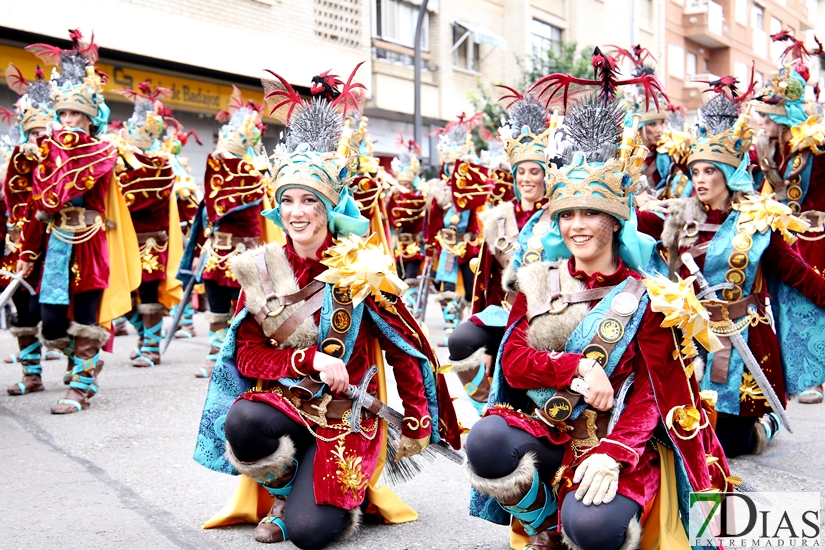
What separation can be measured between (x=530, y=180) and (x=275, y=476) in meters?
2.52

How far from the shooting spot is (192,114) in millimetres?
16625

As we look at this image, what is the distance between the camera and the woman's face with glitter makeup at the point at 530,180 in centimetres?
531

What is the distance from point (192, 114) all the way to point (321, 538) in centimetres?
1420

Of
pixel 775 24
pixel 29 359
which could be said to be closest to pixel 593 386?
pixel 29 359

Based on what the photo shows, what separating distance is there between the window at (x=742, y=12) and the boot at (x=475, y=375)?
114 ft

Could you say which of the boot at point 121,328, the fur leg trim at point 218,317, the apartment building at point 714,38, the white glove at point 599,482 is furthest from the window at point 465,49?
the white glove at point 599,482

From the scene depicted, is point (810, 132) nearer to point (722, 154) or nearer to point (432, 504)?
point (722, 154)

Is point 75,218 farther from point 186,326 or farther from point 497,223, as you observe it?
point 186,326

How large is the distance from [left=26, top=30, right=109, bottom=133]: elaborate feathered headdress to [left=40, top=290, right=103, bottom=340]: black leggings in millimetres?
1230

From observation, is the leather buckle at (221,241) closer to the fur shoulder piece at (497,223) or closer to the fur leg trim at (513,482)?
the fur shoulder piece at (497,223)

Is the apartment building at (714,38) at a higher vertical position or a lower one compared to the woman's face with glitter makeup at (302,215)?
higher

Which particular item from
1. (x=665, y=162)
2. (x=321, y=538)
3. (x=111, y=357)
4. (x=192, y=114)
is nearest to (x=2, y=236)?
(x=111, y=357)

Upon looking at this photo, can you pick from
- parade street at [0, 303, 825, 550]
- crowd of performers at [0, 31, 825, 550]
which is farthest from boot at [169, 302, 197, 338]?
crowd of performers at [0, 31, 825, 550]

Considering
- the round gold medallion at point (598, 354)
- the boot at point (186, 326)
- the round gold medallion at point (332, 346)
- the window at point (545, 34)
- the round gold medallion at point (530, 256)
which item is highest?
the window at point (545, 34)
